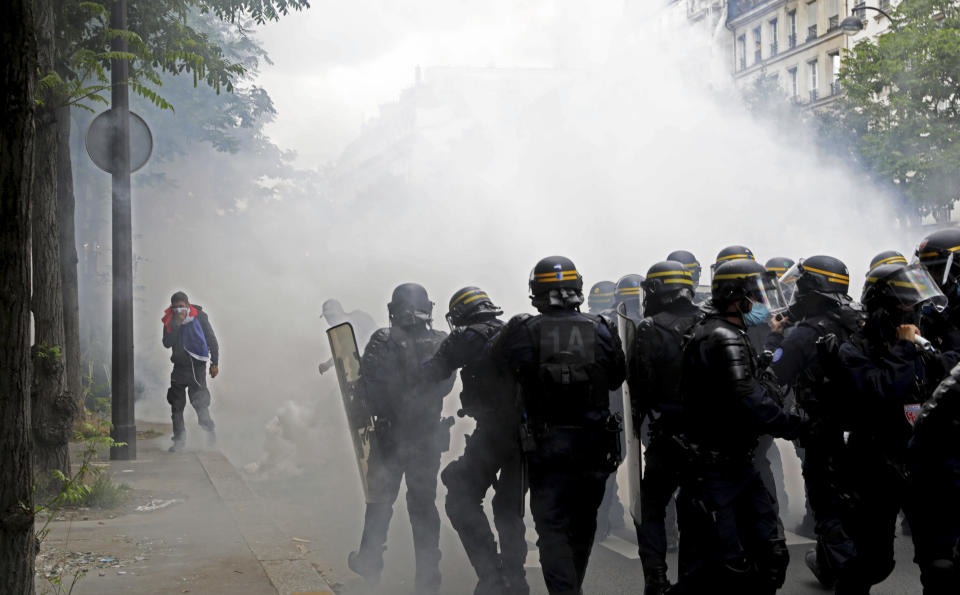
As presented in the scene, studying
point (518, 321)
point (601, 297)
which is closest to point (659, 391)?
point (518, 321)

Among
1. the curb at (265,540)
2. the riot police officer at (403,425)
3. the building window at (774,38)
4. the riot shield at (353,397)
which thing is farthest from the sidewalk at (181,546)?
the building window at (774,38)

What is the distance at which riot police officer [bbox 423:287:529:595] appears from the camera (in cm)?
512

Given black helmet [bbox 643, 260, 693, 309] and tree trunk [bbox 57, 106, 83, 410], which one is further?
tree trunk [bbox 57, 106, 83, 410]

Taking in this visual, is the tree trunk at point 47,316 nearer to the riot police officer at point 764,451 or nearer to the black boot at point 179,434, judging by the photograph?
the black boot at point 179,434

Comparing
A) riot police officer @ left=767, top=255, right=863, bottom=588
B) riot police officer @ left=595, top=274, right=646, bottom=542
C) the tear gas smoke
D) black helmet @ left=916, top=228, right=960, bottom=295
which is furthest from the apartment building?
riot police officer @ left=767, top=255, right=863, bottom=588

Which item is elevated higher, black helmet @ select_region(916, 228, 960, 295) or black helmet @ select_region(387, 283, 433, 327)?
black helmet @ select_region(916, 228, 960, 295)

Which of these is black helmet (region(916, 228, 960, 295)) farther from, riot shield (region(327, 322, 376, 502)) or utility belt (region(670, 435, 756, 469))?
riot shield (region(327, 322, 376, 502))

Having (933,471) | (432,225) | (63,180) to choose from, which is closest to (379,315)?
(432,225)

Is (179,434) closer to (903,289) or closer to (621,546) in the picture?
(621,546)

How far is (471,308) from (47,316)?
161 inches

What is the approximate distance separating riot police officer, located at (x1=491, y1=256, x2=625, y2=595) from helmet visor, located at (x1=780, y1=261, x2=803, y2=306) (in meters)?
1.27

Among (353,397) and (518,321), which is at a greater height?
(518,321)

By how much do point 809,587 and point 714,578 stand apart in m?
1.50

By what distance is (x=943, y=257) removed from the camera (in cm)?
525
